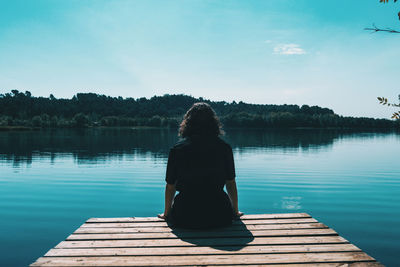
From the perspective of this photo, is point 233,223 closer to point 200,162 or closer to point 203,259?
point 200,162

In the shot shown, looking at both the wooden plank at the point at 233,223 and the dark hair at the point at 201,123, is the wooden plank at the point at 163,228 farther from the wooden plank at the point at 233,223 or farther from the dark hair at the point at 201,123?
the dark hair at the point at 201,123

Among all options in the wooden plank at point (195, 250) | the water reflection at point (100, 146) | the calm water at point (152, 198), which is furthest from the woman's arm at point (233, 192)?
the water reflection at point (100, 146)

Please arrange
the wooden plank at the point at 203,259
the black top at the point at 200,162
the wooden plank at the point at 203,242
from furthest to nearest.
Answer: the black top at the point at 200,162 < the wooden plank at the point at 203,242 < the wooden plank at the point at 203,259

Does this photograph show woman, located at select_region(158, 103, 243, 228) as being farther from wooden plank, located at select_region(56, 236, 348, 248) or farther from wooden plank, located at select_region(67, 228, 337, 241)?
wooden plank, located at select_region(56, 236, 348, 248)

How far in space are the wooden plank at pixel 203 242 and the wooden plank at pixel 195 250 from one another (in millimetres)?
117

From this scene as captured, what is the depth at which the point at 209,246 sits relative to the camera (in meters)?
3.48

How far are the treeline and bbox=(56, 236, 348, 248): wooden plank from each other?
4073 inches

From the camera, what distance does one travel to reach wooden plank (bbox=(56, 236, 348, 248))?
357cm

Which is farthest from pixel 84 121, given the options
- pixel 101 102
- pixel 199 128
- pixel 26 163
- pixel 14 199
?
pixel 199 128

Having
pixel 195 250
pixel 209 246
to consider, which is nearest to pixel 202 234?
pixel 209 246

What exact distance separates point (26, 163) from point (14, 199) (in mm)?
11179

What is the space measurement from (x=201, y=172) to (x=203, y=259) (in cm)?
115

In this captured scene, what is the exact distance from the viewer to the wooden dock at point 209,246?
10.2ft

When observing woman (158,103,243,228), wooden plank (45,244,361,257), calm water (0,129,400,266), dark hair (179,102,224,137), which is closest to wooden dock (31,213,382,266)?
wooden plank (45,244,361,257)
